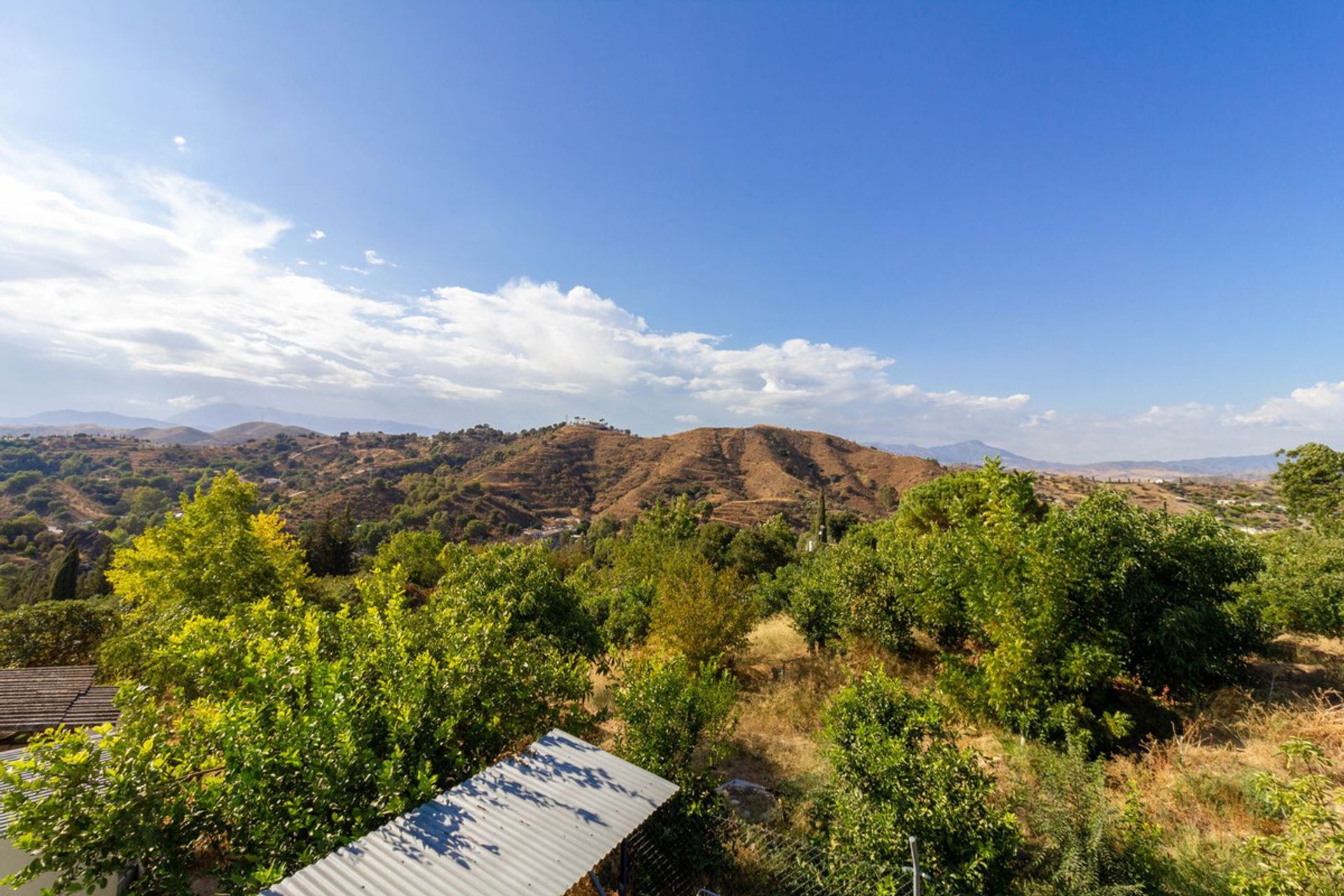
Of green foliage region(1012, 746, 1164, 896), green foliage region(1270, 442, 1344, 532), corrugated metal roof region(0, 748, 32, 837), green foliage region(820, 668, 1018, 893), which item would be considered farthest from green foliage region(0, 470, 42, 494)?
green foliage region(1270, 442, 1344, 532)

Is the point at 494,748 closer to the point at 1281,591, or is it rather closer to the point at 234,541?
the point at 234,541

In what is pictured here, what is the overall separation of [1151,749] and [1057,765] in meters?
3.47

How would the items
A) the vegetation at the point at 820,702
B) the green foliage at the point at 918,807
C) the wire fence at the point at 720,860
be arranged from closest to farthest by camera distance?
the vegetation at the point at 820,702
the green foliage at the point at 918,807
the wire fence at the point at 720,860

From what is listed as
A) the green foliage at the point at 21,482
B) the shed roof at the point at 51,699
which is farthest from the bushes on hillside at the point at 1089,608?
the green foliage at the point at 21,482

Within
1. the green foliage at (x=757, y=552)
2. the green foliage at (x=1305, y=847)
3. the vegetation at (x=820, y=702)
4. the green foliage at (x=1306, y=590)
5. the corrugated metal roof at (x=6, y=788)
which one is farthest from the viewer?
the green foliage at (x=757, y=552)

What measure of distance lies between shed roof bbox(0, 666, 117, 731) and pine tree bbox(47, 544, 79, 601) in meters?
32.5

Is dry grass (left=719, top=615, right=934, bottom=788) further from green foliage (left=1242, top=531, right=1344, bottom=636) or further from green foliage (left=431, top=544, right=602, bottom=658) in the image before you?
green foliage (left=1242, top=531, right=1344, bottom=636)

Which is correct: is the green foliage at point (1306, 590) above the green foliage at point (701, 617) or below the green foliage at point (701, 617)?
above

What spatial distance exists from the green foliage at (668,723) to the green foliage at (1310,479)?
1369 inches

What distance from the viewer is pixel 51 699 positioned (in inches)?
460

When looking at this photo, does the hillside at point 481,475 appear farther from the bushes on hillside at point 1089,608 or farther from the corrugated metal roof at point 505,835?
the corrugated metal roof at point 505,835

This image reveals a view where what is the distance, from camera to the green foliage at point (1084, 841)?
5102 mm

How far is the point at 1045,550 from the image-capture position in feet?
29.1

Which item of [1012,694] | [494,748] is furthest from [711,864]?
[1012,694]
